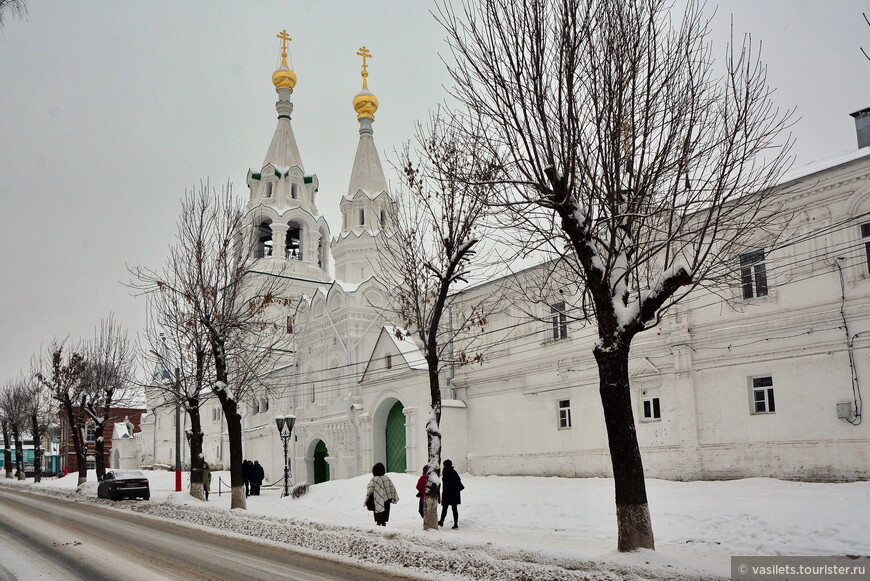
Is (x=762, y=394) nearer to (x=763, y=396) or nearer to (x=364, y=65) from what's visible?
(x=763, y=396)

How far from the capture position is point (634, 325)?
37.4ft

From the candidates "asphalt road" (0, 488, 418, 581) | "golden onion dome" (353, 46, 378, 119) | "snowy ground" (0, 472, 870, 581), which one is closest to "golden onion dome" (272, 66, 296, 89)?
"golden onion dome" (353, 46, 378, 119)

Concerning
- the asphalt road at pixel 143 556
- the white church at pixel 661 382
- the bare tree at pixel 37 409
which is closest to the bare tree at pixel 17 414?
the bare tree at pixel 37 409

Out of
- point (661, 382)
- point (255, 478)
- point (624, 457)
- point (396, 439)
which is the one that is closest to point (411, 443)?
point (396, 439)

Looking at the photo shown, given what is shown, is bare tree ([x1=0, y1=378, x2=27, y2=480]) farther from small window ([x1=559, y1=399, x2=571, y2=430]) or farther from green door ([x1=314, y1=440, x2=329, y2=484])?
small window ([x1=559, y1=399, x2=571, y2=430])

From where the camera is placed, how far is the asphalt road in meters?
10.4

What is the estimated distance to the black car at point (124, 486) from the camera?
93.9 ft

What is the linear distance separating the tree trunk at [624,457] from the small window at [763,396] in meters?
10.1

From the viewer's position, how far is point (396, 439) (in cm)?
3178

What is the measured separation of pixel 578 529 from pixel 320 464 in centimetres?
2578

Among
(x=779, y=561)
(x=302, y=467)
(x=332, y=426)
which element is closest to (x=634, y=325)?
(x=779, y=561)

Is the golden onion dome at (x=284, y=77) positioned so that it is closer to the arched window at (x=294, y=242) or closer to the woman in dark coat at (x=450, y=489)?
the arched window at (x=294, y=242)

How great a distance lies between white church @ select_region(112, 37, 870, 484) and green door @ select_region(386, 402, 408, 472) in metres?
0.09

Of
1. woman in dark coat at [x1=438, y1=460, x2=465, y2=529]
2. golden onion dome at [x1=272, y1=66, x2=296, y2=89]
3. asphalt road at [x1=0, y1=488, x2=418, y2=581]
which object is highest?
golden onion dome at [x1=272, y1=66, x2=296, y2=89]
